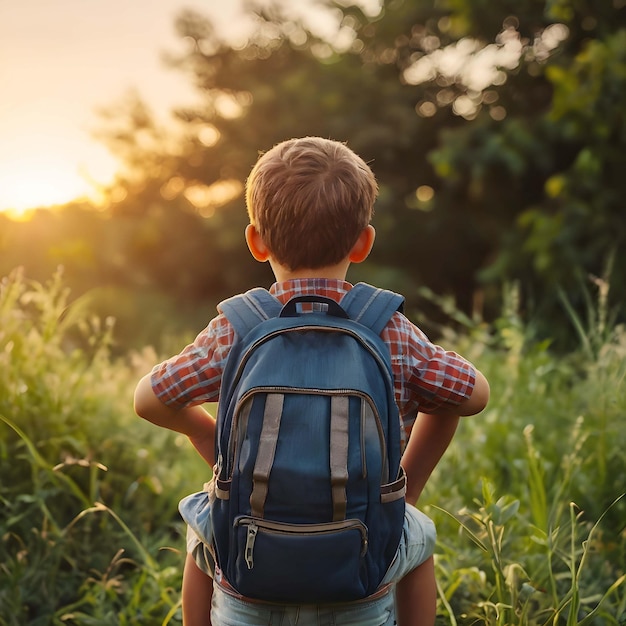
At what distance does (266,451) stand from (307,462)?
79 mm

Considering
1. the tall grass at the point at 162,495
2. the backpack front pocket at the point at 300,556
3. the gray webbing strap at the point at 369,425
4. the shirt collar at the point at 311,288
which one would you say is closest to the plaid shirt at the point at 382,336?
the shirt collar at the point at 311,288

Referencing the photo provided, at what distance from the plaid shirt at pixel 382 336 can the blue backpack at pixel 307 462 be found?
88mm

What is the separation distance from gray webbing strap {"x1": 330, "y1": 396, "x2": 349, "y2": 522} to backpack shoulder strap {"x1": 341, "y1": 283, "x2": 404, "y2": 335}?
0.73ft

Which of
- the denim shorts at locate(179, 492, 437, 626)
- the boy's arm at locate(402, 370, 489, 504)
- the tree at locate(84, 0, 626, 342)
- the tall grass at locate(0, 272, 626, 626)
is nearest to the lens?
the denim shorts at locate(179, 492, 437, 626)

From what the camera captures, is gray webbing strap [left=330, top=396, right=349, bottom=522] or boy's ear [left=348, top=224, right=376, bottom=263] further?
boy's ear [left=348, top=224, right=376, bottom=263]

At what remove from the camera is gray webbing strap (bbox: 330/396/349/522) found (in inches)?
53.0

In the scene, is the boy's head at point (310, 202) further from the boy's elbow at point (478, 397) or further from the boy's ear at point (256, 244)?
the boy's elbow at point (478, 397)

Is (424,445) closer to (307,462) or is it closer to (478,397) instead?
(478,397)

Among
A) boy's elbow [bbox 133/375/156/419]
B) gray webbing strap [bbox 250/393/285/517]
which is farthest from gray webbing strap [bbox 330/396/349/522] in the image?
boy's elbow [bbox 133/375/156/419]

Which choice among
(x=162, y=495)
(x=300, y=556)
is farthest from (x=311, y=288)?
(x=162, y=495)

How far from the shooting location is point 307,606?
4.81 ft

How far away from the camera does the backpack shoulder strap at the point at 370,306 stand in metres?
1.51

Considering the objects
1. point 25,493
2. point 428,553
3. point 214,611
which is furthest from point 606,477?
point 25,493

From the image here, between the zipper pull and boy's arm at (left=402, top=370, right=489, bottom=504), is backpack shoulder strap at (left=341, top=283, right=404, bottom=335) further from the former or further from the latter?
the zipper pull
